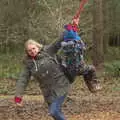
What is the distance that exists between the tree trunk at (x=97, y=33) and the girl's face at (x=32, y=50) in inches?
444

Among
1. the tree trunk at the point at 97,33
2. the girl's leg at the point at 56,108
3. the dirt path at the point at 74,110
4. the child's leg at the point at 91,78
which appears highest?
the tree trunk at the point at 97,33

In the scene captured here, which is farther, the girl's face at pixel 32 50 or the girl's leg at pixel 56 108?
the girl's leg at pixel 56 108

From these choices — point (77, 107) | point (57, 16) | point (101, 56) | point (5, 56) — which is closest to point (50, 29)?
point (57, 16)

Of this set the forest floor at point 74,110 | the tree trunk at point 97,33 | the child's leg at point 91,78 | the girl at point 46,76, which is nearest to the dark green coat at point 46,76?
the girl at point 46,76

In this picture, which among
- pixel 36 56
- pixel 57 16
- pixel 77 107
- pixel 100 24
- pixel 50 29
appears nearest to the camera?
pixel 36 56

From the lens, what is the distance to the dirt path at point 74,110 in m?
9.17

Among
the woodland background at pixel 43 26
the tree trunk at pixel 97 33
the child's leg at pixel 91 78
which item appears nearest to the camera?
the child's leg at pixel 91 78

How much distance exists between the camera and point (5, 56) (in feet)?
83.4

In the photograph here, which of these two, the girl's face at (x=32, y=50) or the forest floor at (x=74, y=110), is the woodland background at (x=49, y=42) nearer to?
the forest floor at (x=74, y=110)

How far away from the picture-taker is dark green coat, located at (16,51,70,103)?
6.07 metres

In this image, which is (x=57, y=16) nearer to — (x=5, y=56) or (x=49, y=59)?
(x=49, y=59)

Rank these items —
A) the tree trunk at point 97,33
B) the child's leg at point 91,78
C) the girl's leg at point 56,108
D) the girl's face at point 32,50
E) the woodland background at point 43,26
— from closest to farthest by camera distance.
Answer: the girl's face at point 32,50
the girl's leg at point 56,108
the child's leg at point 91,78
the woodland background at point 43,26
the tree trunk at point 97,33

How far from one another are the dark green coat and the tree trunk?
11172mm

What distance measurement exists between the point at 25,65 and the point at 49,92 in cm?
54
